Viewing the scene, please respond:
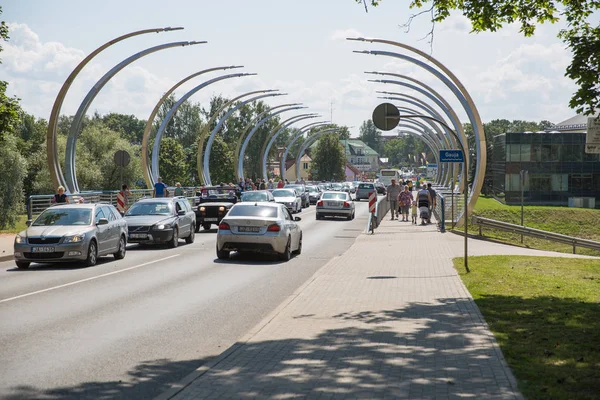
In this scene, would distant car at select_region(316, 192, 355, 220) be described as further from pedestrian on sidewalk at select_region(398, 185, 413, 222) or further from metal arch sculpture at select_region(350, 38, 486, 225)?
metal arch sculpture at select_region(350, 38, 486, 225)

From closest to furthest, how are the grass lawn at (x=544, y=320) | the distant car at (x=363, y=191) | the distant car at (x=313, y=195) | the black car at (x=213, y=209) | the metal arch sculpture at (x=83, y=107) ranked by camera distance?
the grass lawn at (x=544, y=320) < the black car at (x=213, y=209) < the metal arch sculpture at (x=83, y=107) < the distant car at (x=313, y=195) < the distant car at (x=363, y=191)

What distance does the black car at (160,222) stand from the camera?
2353cm

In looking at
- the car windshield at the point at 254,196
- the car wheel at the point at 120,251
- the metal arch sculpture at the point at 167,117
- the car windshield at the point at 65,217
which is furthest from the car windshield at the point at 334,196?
the car windshield at the point at 65,217

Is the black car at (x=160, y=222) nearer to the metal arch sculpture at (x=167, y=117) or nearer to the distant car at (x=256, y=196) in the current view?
the distant car at (x=256, y=196)

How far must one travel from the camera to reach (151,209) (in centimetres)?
2484

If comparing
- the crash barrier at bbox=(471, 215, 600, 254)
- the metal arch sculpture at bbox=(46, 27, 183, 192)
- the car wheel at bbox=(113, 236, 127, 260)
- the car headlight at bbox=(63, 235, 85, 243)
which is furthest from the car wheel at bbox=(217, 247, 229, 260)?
the crash barrier at bbox=(471, 215, 600, 254)

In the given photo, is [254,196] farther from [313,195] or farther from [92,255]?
[313,195]

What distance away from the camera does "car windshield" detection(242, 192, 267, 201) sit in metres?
35.1

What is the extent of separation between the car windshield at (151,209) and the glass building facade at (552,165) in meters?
56.9

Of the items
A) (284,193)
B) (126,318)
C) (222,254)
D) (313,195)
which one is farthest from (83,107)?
(313,195)

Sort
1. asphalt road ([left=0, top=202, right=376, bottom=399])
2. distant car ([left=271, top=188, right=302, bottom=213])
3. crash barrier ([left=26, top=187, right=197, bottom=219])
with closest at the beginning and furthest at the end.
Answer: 1. asphalt road ([left=0, top=202, right=376, bottom=399])
2. crash barrier ([left=26, top=187, right=197, bottom=219])
3. distant car ([left=271, top=188, right=302, bottom=213])

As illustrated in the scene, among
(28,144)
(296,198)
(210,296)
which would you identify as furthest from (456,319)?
(28,144)

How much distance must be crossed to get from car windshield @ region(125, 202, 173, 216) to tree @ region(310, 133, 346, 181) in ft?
319

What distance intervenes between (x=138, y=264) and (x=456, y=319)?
408 inches
